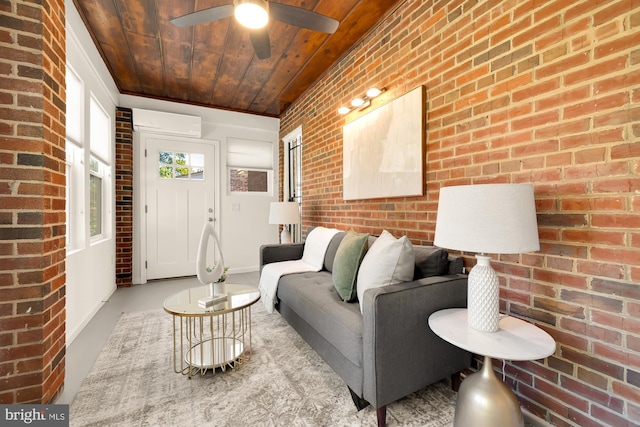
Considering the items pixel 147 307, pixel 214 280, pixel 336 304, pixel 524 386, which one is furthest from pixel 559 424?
pixel 147 307

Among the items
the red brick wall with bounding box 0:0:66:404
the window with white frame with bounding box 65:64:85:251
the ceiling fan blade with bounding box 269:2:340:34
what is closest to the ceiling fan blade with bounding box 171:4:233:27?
the ceiling fan blade with bounding box 269:2:340:34

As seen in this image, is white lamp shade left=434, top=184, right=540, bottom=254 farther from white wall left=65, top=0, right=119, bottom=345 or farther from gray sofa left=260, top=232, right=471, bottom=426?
white wall left=65, top=0, right=119, bottom=345

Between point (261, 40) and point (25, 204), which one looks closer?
point (25, 204)

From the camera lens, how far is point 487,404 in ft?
3.76

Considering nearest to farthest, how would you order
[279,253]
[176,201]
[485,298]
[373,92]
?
[485,298], [373,92], [279,253], [176,201]

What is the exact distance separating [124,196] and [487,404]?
14.8ft

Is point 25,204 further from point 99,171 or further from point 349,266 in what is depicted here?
point 99,171

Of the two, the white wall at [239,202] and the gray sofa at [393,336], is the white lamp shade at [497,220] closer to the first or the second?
the gray sofa at [393,336]

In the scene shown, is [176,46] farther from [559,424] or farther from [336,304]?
[559,424]

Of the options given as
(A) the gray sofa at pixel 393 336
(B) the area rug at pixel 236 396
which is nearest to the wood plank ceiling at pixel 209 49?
(A) the gray sofa at pixel 393 336

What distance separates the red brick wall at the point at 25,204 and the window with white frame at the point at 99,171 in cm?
173

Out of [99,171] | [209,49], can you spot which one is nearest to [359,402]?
[209,49]

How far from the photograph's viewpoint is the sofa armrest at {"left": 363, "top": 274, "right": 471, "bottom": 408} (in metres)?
1.30

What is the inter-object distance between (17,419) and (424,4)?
3.34 meters
